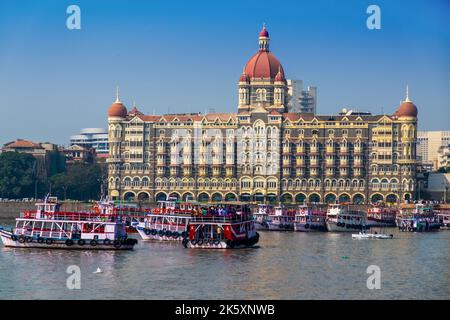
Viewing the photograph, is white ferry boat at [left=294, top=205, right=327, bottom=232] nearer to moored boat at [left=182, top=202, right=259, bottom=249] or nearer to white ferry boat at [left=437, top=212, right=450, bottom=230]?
white ferry boat at [left=437, top=212, right=450, bottom=230]

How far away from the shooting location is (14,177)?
197 m

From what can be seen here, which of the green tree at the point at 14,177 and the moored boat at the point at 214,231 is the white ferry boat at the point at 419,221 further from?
the green tree at the point at 14,177

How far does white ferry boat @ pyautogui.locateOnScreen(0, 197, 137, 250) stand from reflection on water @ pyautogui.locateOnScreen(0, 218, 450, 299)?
1.61m

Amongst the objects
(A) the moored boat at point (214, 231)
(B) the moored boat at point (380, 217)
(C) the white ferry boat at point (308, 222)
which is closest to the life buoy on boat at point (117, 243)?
(A) the moored boat at point (214, 231)

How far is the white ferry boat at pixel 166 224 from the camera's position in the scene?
117m

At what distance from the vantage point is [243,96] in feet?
655

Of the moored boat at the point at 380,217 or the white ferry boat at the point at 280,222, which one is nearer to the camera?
the white ferry boat at the point at 280,222

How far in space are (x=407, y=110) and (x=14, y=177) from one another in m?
65.3

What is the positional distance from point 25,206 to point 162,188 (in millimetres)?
24956

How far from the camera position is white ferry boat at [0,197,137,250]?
100562 mm

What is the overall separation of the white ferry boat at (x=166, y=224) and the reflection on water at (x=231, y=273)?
355cm

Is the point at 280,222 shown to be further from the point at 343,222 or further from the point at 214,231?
the point at 214,231
